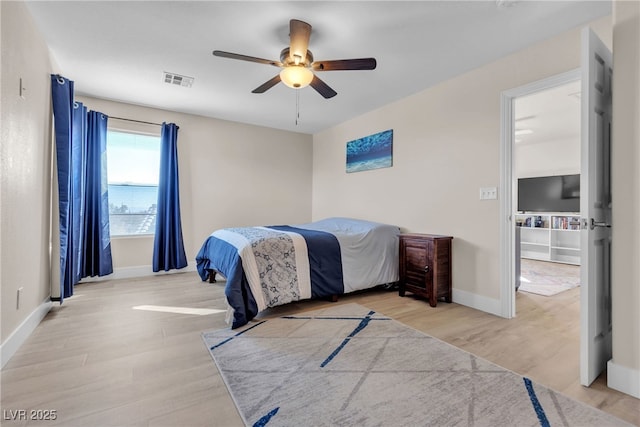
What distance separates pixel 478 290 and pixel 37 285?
13.2 feet

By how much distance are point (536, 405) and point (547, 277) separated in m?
3.66

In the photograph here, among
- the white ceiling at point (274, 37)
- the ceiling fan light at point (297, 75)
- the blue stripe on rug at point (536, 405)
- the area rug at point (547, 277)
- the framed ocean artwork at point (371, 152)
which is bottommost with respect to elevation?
the blue stripe on rug at point (536, 405)

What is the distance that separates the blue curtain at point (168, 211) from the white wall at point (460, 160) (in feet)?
9.39

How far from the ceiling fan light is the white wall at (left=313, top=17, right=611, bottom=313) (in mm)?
1755

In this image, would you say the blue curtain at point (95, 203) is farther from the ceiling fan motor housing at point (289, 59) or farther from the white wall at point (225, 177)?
the ceiling fan motor housing at point (289, 59)

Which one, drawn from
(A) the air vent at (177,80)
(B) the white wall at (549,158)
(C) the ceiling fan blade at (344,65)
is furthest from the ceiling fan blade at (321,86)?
(B) the white wall at (549,158)

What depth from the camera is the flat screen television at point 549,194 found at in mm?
5520

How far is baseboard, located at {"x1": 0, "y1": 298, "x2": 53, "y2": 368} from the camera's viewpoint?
1821mm

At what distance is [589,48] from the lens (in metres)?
1.62

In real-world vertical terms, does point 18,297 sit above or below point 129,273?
above

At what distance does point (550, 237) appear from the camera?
5.78m

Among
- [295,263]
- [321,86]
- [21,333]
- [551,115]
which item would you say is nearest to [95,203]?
[21,333]

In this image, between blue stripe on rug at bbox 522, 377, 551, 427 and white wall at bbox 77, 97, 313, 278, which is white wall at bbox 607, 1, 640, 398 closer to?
blue stripe on rug at bbox 522, 377, 551, 427

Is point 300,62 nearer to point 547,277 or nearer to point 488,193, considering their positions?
point 488,193
